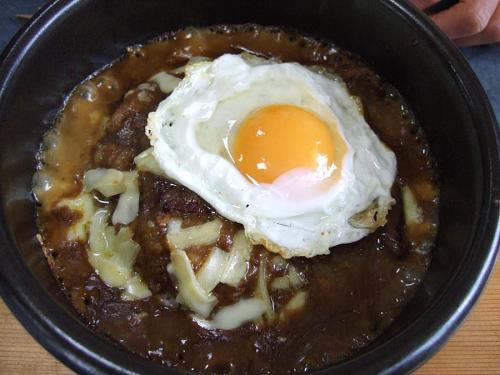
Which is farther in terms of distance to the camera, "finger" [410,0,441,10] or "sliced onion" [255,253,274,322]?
"finger" [410,0,441,10]

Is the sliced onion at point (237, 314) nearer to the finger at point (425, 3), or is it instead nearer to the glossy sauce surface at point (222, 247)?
the glossy sauce surface at point (222, 247)

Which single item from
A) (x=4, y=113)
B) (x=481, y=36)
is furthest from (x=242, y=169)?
(x=481, y=36)

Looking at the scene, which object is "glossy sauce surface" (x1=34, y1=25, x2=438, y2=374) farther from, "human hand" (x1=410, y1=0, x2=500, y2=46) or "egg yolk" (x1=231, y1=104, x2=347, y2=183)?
"human hand" (x1=410, y1=0, x2=500, y2=46)

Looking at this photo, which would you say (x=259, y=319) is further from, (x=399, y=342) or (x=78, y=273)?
(x=78, y=273)

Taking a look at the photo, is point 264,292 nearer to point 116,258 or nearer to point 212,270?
point 212,270

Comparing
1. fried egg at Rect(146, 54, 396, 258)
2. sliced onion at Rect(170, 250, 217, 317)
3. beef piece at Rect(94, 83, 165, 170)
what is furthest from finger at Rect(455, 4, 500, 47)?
sliced onion at Rect(170, 250, 217, 317)

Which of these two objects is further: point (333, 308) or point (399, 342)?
point (333, 308)

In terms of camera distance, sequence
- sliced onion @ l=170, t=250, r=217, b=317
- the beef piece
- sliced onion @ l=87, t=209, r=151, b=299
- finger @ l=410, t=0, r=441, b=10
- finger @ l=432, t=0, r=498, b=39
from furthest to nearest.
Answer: finger @ l=410, t=0, r=441, b=10 → finger @ l=432, t=0, r=498, b=39 → the beef piece → sliced onion @ l=87, t=209, r=151, b=299 → sliced onion @ l=170, t=250, r=217, b=317
